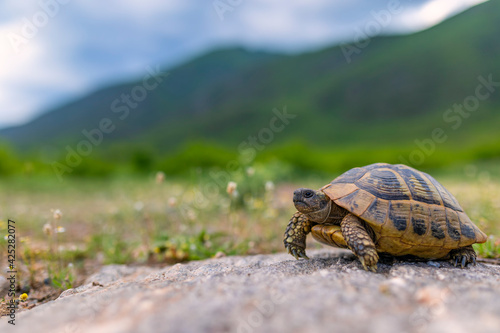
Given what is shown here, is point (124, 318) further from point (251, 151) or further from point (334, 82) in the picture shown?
point (334, 82)

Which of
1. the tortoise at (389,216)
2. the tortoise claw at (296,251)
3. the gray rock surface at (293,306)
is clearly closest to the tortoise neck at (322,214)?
the tortoise at (389,216)

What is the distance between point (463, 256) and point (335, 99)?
9465 cm

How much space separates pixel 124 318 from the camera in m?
1.64

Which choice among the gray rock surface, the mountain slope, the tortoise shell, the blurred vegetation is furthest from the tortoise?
the mountain slope

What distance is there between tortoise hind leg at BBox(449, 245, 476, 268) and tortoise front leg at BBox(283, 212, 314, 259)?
118 cm

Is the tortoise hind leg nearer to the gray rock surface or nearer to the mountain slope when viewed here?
the gray rock surface

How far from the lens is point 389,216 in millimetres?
2592

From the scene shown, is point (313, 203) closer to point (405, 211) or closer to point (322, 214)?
point (322, 214)

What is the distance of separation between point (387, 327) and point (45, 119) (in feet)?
489

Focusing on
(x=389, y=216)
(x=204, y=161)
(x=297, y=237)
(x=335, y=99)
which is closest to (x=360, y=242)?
(x=389, y=216)

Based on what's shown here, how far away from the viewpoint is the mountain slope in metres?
70.2

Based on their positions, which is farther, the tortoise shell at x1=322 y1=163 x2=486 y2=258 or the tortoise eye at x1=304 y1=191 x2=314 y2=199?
the tortoise eye at x1=304 y1=191 x2=314 y2=199

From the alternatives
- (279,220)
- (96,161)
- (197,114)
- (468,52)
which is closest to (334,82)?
(468,52)

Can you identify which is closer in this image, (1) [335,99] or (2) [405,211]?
(2) [405,211]
